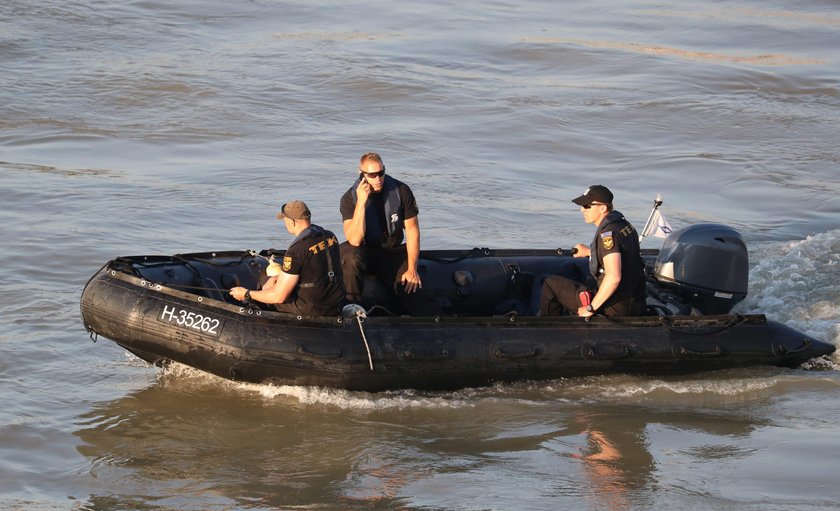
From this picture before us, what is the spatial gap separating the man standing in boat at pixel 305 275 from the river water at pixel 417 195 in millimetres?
582

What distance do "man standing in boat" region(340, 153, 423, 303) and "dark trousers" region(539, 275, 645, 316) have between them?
0.88m

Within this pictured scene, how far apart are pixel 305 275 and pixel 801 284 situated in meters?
4.65

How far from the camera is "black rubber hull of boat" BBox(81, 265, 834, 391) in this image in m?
7.68

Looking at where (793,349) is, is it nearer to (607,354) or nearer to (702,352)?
(702,352)

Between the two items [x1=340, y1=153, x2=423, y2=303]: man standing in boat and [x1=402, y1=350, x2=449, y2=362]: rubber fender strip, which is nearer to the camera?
[x1=402, y1=350, x2=449, y2=362]: rubber fender strip

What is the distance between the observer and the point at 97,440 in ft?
24.6

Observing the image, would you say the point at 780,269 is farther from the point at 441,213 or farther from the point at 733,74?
the point at 733,74

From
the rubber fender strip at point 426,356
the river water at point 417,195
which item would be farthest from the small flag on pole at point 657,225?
the rubber fender strip at point 426,356

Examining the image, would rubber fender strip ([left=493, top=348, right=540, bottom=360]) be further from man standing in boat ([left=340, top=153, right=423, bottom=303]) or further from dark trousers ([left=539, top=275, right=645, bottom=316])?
man standing in boat ([left=340, top=153, right=423, bottom=303])

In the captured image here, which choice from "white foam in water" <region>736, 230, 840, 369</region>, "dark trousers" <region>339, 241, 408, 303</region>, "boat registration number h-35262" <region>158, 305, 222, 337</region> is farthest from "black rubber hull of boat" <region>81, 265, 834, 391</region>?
"white foam in water" <region>736, 230, 840, 369</region>

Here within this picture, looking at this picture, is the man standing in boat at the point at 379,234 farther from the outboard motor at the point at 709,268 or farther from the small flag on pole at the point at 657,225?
the outboard motor at the point at 709,268

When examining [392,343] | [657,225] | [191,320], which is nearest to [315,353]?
[392,343]

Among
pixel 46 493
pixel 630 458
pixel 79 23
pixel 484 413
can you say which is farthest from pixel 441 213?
pixel 79 23

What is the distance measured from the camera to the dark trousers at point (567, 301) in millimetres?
8148
